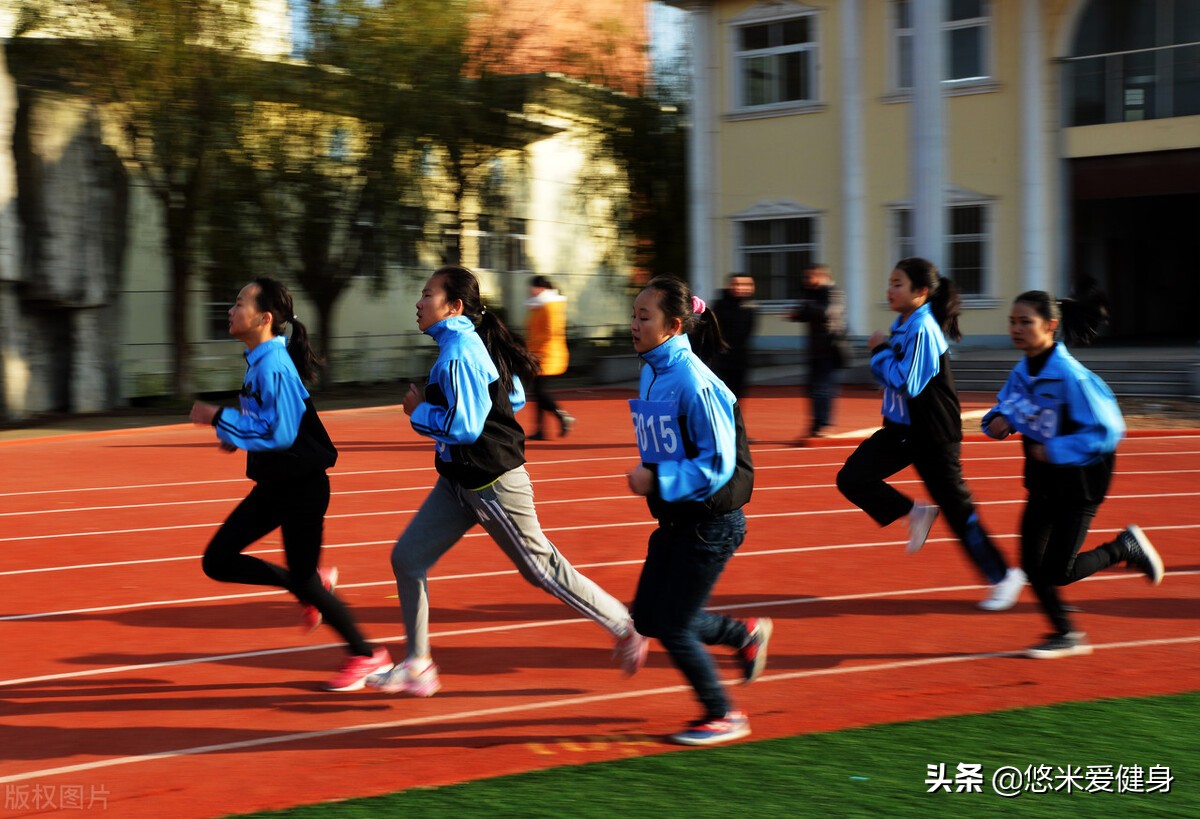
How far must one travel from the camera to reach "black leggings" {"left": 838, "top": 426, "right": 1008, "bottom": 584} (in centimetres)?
694

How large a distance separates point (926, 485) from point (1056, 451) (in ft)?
3.81

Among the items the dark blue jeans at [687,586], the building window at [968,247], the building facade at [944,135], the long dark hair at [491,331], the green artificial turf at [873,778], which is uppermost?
the building facade at [944,135]

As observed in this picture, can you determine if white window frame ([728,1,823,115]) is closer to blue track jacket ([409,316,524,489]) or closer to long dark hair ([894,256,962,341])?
long dark hair ([894,256,962,341])

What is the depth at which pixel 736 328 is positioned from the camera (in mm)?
13422

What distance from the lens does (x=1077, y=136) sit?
22.8 m

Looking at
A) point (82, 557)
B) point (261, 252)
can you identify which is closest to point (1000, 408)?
point (82, 557)

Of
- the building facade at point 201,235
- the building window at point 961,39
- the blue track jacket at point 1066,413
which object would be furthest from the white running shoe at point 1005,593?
the building window at point 961,39

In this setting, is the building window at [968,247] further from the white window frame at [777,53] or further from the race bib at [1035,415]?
the race bib at [1035,415]

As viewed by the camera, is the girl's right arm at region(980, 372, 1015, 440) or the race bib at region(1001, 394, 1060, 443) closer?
the race bib at region(1001, 394, 1060, 443)

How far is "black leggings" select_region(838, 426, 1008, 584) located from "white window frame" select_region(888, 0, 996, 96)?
17.3m

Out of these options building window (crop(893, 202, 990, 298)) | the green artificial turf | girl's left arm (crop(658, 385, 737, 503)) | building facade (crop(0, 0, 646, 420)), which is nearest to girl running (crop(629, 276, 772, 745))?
girl's left arm (crop(658, 385, 737, 503))

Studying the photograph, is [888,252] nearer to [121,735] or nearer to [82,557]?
[82,557]

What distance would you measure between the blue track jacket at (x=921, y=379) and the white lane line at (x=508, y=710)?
1229 mm

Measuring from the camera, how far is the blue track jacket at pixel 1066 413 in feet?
19.2
